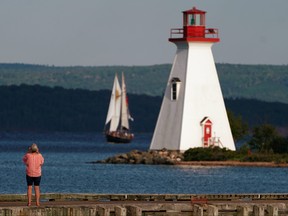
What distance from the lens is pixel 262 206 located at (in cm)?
3219

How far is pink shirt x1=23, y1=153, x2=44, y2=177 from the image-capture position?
31.5m

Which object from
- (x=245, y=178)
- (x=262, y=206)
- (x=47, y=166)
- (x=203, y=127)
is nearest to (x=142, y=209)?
(x=262, y=206)

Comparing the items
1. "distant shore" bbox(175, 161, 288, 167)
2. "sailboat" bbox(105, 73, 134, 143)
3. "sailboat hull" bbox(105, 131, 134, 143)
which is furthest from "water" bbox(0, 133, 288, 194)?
"sailboat hull" bbox(105, 131, 134, 143)

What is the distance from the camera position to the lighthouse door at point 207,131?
2773 inches

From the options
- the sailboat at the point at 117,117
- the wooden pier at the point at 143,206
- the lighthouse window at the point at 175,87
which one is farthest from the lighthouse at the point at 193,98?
the sailboat at the point at 117,117

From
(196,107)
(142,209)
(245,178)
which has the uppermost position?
(196,107)

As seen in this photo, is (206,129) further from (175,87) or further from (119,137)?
(119,137)

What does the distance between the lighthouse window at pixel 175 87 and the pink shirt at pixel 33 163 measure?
3923 centimetres

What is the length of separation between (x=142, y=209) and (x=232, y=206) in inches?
93.9

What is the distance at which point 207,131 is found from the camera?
2793 inches

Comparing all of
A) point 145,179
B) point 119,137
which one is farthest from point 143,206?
point 119,137

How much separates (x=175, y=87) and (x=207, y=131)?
9.53 ft

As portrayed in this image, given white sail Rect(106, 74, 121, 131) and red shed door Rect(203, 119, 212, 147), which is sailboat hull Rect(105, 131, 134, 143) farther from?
red shed door Rect(203, 119, 212, 147)

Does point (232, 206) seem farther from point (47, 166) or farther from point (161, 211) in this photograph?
point (47, 166)
